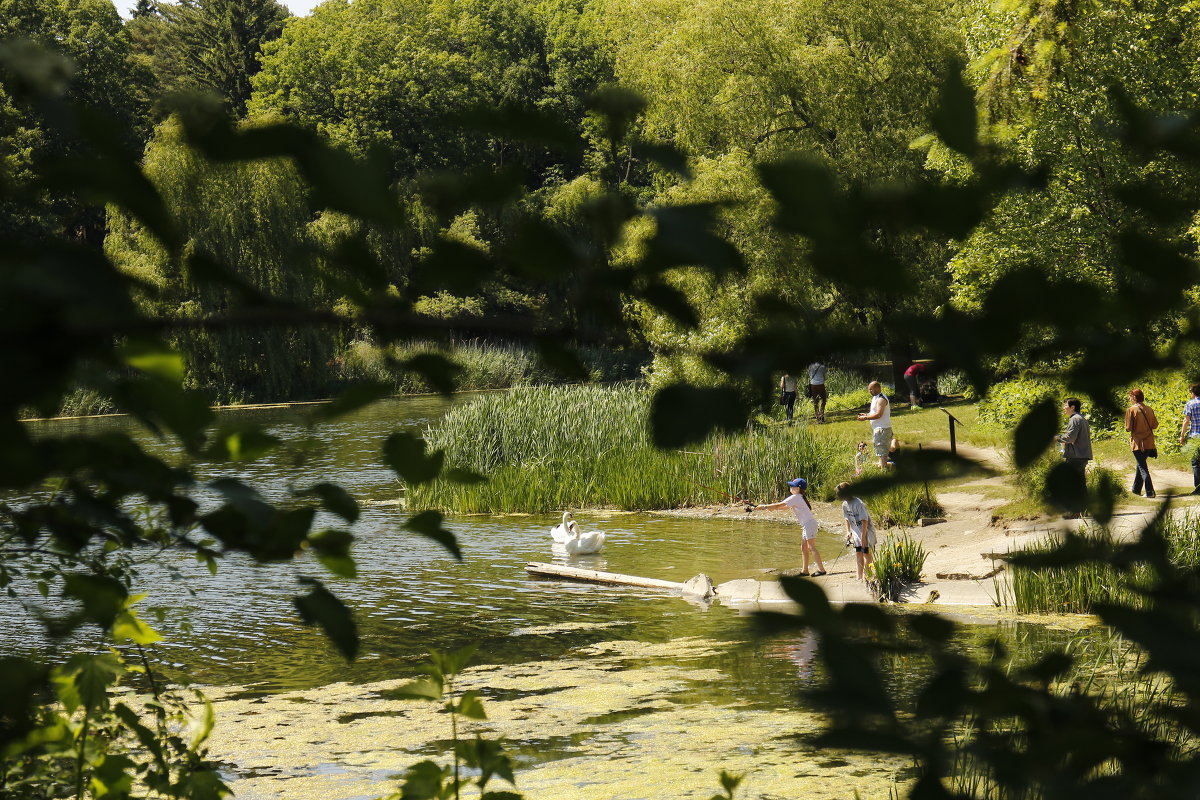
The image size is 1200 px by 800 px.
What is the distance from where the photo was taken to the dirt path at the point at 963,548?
12233 mm

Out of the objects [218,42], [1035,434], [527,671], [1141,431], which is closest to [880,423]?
[1141,431]

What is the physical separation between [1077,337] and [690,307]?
0.43 metres

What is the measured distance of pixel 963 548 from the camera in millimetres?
14023

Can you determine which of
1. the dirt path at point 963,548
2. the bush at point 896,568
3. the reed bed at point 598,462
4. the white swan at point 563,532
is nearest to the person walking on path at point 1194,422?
the dirt path at point 963,548

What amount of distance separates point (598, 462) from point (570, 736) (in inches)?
476

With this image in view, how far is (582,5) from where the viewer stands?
6619cm

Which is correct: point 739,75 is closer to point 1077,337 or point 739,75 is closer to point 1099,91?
point 1099,91

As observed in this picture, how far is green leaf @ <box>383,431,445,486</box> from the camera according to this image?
1325mm

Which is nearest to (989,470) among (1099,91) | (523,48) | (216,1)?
(1099,91)

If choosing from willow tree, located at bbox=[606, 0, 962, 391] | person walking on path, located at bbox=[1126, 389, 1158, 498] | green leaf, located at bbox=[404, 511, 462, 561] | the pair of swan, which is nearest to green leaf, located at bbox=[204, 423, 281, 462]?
green leaf, located at bbox=[404, 511, 462, 561]

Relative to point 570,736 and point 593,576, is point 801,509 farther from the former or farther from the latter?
point 570,736

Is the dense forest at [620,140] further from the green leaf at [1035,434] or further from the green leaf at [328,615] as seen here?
the green leaf at [328,615]

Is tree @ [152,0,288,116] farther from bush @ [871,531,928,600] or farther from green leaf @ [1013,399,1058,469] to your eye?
green leaf @ [1013,399,1058,469]

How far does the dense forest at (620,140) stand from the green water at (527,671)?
8.62 ft
